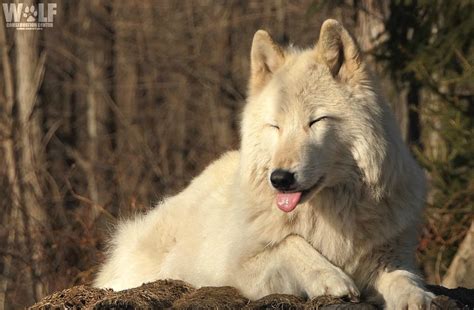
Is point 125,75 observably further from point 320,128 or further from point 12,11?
point 320,128

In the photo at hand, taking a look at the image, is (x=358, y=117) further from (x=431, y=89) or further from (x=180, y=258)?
(x=431, y=89)

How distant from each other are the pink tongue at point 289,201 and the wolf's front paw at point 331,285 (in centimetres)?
39

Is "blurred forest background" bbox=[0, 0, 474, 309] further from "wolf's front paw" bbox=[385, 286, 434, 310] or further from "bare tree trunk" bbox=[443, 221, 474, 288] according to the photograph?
"wolf's front paw" bbox=[385, 286, 434, 310]

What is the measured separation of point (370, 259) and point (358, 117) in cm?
84

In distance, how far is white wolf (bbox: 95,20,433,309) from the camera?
4.38 metres

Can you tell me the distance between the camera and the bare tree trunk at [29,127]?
10406mm

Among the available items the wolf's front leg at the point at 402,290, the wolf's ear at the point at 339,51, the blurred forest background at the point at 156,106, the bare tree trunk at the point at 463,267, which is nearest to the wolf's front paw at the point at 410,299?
the wolf's front leg at the point at 402,290

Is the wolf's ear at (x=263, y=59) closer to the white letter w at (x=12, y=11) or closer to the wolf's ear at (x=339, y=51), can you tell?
the wolf's ear at (x=339, y=51)

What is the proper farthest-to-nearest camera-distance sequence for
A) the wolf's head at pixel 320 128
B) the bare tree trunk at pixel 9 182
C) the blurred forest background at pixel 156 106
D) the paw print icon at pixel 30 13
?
the paw print icon at pixel 30 13, the bare tree trunk at pixel 9 182, the blurred forest background at pixel 156 106, the wolf's head at pixel 320 128

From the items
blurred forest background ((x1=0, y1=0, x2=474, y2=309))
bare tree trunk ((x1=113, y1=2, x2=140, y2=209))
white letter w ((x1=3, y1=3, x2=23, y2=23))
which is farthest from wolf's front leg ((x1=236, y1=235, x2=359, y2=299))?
bare tree trunk ((x1=113, y1=2, x2=140, y2=209))

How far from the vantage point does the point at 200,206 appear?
5875 millimetres

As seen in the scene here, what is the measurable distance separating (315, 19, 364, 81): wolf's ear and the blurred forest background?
3.49 m

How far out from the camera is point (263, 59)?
5031mm

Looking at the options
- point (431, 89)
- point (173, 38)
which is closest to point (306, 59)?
point (431, 89)
